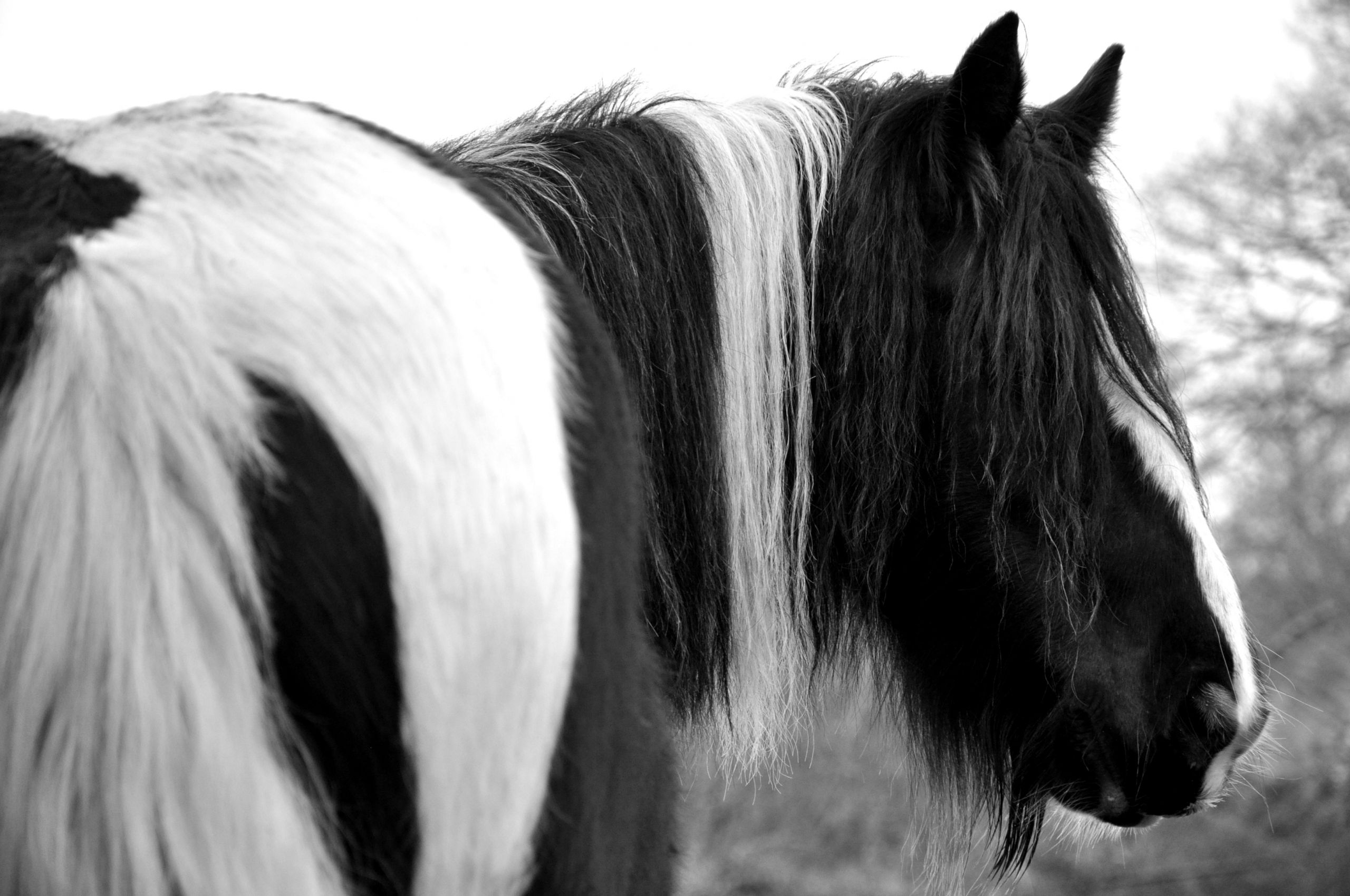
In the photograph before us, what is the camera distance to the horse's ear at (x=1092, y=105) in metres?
1.97

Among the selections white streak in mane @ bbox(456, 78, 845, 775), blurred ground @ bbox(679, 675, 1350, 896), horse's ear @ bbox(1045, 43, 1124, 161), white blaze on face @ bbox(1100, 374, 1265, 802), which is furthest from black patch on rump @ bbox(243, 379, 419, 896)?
blurred ground @ bbox(679, 675, 1350, 896)

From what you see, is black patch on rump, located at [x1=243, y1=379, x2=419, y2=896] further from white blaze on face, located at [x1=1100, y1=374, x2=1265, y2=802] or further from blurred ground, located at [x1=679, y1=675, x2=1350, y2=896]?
blurred ground, located at [x1=679, y1=675, x2=1350, y2=896]

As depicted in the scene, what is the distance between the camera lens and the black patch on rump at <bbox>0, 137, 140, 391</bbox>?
A: 0.85 meters

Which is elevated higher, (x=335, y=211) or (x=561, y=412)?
(x=335, y=211)

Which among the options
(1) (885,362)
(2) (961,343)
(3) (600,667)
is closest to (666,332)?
(1) (885,362)

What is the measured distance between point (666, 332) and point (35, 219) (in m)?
0.87

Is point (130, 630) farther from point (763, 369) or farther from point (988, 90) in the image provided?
point (988, 90)

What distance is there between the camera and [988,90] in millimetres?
1735

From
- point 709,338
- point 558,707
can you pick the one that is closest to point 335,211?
point 558,707

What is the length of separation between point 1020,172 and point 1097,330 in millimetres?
278

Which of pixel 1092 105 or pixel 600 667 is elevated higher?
pixel 1092 105

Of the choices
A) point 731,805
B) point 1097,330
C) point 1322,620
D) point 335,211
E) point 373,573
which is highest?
point 335,211

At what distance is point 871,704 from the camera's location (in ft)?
7.01

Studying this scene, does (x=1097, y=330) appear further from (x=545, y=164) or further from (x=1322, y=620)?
(x=1322, y=620)
